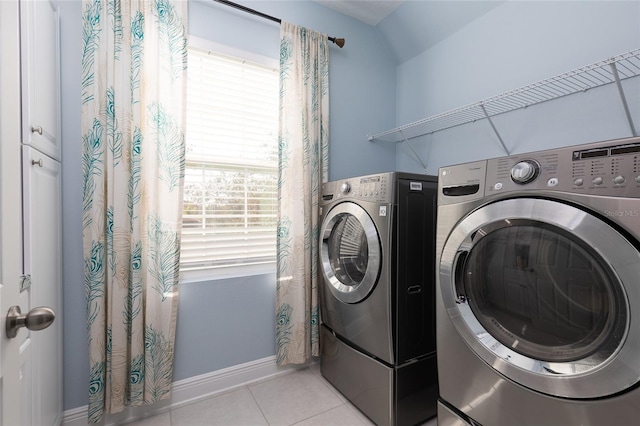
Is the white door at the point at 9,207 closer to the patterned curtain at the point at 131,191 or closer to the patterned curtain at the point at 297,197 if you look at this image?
the patterned curtain at the point at 131,191

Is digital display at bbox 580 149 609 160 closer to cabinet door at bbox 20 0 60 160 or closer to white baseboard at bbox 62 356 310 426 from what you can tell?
cabinet door at bbox 20 0 60 160

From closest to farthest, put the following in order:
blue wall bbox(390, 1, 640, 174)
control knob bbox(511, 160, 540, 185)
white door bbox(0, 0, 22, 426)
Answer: white door bbox(0, 0, 22, 426) < control knob bbox(511, 160, 540, 185) < blue wall bbox(390, 1, 640, 174)

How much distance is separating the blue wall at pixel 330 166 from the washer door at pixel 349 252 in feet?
1.47

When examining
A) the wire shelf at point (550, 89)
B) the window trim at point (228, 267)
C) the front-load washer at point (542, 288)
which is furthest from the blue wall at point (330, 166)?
the front-load washer at point (542, 288)

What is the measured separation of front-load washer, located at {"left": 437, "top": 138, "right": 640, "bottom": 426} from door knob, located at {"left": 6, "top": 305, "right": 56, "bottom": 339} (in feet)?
4.09

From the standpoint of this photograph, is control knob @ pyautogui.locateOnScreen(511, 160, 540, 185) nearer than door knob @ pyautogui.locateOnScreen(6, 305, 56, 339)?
No

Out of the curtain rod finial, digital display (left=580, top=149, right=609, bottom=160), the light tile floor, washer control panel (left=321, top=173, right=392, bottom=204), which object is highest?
the curtain rod finial

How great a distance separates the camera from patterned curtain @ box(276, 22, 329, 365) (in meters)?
1.94

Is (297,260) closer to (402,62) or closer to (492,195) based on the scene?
(492,195)

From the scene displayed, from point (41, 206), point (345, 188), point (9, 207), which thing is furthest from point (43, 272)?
point (345, 188)

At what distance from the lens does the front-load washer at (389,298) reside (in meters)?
1.47

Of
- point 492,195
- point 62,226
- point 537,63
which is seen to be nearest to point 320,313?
point 492,195

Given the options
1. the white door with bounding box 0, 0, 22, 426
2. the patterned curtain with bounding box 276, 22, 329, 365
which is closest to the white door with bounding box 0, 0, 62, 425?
the white door with bounding box 0, 0, 22, 426

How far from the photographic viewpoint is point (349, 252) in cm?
181
